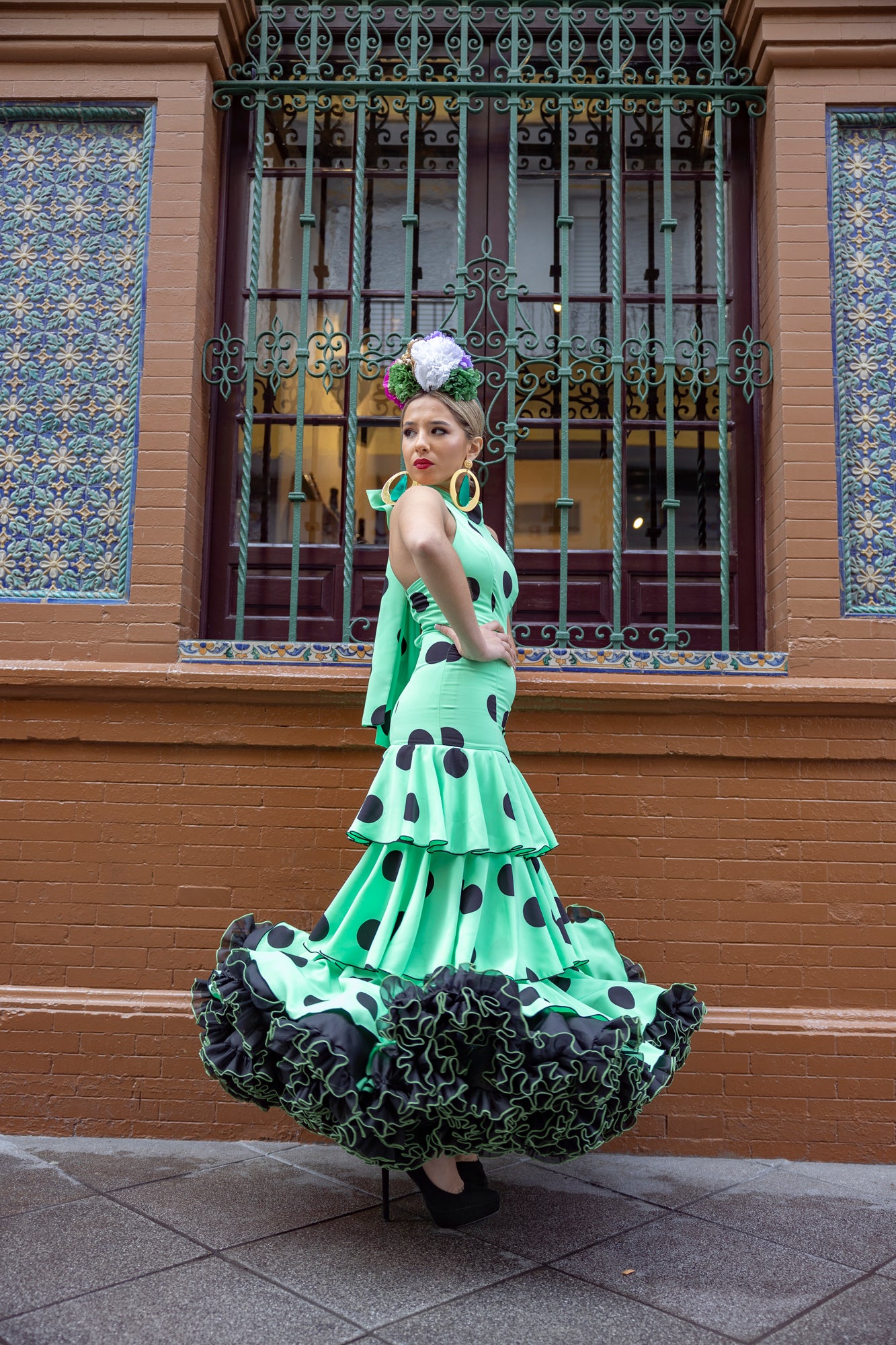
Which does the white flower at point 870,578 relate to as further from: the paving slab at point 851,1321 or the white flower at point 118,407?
the white flower at point 118,407

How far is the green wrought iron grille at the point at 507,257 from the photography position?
14.9 ft

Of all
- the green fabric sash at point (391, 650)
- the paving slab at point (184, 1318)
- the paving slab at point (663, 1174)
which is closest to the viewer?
the paving slab at point (184, 1318)

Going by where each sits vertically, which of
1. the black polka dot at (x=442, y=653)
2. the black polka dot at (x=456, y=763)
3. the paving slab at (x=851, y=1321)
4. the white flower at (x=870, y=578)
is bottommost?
the paving slab at (x=851, y=1321)

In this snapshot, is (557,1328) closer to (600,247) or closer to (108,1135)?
(108,1135)

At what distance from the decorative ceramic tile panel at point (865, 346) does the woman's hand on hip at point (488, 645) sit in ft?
5.84

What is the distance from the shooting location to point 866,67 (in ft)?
14.6

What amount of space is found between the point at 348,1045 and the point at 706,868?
1922 mm

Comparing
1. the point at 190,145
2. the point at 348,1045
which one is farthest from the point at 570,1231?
the point at 190,145

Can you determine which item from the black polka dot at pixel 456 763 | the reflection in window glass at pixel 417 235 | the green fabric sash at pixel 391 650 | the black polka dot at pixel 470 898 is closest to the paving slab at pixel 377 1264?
the black polka dot at pixel 470 898

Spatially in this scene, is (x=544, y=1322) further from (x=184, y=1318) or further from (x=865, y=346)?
(x=865, y=346)

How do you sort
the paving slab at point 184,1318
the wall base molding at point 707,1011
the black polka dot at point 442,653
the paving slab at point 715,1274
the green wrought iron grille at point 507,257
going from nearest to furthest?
the paving slab at point 184,1318, the paving slab at point 715,1274, the black polka dot at point 442,653, the wall base molding at point 707,1011, the green wrought iron grille at point 507,257

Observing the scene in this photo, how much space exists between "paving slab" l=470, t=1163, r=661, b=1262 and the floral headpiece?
2.55 meters

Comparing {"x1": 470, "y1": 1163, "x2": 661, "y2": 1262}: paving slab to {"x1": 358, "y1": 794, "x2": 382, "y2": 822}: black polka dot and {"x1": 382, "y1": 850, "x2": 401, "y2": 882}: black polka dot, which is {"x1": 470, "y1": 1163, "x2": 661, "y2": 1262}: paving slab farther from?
{"x1": 358, "y1": 794, "x2": 382, "y2": 822}: black polka dot

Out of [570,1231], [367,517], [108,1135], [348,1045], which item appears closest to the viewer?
[348,1045]
